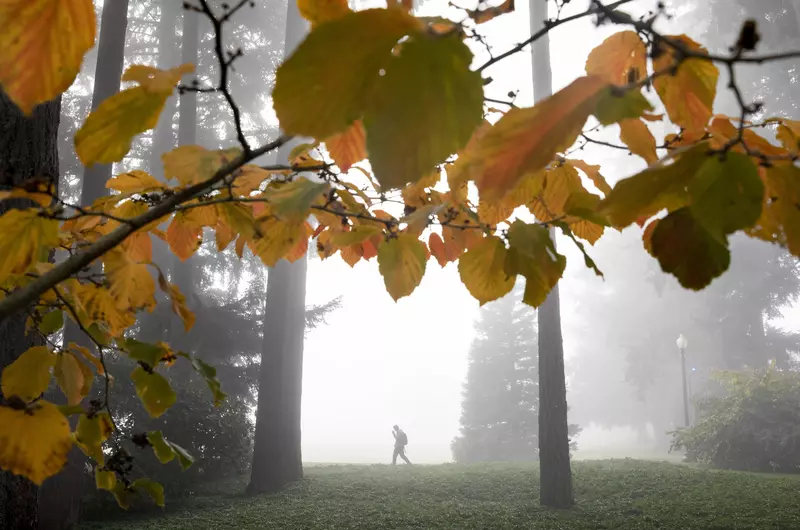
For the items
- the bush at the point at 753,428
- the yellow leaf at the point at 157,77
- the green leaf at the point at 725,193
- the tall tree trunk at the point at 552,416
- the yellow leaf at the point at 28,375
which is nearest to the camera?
the green leaf at the point at 725,193

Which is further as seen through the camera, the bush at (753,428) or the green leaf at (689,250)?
the bush at (753,428)

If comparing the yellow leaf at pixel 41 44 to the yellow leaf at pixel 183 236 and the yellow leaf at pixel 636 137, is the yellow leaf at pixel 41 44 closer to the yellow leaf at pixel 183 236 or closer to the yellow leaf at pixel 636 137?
the yellow leaf at pixel 636 137

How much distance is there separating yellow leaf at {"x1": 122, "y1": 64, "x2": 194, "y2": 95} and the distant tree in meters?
20.7

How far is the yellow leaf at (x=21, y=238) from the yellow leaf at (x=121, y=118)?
0.31 meters

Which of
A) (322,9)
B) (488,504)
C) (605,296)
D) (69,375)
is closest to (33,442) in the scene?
(69,375)

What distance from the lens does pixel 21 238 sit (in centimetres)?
78

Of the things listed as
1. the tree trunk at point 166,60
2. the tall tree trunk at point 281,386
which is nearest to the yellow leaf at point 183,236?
the tall tree trunk at point 281,386

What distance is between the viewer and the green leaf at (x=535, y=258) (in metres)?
0.78

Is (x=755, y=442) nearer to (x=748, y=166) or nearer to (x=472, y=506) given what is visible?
(x=472, y=506)

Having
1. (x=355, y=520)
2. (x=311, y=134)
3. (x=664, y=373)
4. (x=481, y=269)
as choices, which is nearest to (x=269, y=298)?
(x=355, y=520)

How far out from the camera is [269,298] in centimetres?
908

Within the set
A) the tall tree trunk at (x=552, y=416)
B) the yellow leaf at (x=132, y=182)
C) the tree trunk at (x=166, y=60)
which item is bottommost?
the tall tree trunk at (x=552, y=416)

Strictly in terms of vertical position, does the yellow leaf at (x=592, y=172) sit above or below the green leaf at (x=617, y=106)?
above

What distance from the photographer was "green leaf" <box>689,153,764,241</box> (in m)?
0.41
